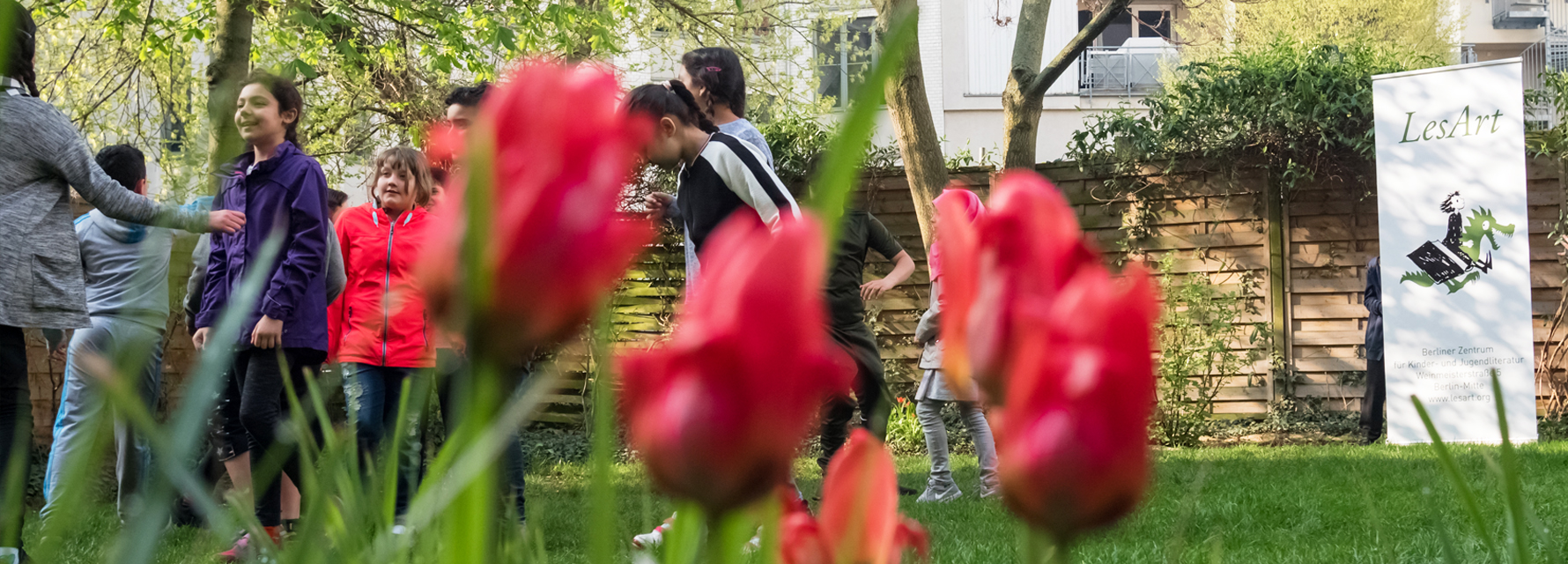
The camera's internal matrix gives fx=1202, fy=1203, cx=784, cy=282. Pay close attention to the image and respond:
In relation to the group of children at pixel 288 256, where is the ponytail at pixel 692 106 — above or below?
above

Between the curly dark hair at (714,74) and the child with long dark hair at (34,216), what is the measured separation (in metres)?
1.36

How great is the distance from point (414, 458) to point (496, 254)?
2.10ft

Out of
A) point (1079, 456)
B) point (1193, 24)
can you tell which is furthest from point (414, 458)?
point (1193, 24)

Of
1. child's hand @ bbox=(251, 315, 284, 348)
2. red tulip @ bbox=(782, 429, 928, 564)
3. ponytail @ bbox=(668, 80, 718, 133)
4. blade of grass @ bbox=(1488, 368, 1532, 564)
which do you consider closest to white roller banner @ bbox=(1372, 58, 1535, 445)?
ponytail @ bbox=(668, 80, 718, 133)

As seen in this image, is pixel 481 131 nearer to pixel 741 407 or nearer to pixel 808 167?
pixel 741 407

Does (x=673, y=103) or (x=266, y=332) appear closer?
(x=673, y=103)

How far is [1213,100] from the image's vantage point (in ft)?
24.6

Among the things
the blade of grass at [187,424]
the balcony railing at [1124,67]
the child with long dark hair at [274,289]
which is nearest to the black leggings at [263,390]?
the child with long dark hair at [274,289]

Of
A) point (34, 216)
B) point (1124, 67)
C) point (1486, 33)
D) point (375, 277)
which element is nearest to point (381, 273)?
point (375, 277)

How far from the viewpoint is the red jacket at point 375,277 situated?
3164mm

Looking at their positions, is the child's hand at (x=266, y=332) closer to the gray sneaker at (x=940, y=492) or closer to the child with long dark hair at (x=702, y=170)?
the child with long dark hair at (x=702, y=170)

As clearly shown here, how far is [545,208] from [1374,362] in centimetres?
746

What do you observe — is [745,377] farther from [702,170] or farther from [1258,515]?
[1258,515]

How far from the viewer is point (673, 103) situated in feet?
7.43
